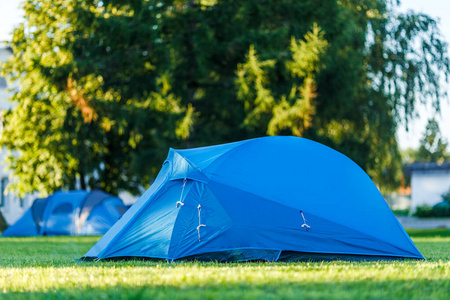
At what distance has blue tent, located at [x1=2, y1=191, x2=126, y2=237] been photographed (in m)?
18.6

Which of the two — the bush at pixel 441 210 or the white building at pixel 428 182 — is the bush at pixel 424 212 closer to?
the bush at pixel 441 210

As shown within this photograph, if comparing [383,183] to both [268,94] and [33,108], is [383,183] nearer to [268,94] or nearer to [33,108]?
[268,94]

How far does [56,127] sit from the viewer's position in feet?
64.4

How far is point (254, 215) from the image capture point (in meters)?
7.79

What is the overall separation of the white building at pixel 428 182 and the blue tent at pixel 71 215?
1093 inches

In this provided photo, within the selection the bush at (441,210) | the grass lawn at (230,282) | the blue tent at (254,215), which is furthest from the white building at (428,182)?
the grass lawn at (230,282)

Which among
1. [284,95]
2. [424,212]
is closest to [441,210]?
[424,212]

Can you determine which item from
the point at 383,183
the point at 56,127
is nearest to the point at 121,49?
the point at 56,127

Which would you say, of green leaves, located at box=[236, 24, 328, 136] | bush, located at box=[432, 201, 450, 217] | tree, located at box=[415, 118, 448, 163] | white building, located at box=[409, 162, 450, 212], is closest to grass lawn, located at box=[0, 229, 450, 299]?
green leaves, located at box=[236, 24, 328, 136]

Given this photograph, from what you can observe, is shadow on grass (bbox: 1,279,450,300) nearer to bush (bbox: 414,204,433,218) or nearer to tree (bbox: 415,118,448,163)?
tree (bbox: 415,118,448,163)

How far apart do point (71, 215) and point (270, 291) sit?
14.9m

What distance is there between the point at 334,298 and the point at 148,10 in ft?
52.8

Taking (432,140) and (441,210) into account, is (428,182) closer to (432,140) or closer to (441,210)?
(441,210)

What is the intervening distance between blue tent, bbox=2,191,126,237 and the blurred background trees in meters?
1.81
